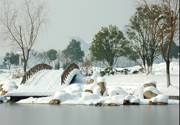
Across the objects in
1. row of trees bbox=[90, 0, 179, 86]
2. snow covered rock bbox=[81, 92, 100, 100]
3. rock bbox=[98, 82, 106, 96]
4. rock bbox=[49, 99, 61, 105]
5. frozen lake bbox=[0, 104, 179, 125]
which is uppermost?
row of trees bbox=[90, 0, 179, 86]

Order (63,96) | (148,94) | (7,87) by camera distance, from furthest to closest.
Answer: (7,87)
(63,96)
(148,94)

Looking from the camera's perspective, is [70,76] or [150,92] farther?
[70,76]

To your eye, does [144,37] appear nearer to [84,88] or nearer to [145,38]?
[145,38]

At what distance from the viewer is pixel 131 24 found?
180ft

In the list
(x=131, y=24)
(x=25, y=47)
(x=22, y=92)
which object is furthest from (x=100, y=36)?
(x=22, y=92)

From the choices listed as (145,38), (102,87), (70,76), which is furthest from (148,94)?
(145,38)

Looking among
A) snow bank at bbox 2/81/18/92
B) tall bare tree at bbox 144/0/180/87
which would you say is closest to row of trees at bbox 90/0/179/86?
tall bare tree at bbox 144/0/180/87

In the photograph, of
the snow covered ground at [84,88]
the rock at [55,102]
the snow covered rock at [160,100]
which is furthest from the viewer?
the rock at [55,102]

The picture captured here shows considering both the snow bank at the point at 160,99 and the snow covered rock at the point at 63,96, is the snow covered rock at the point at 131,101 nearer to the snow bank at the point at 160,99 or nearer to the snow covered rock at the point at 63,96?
the snow bank at the point at 160,99

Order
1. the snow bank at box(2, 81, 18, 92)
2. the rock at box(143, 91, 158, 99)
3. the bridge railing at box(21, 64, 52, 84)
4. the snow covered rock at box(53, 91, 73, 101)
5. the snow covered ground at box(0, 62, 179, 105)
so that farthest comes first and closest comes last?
the bridge railing at box(21, 64, 52, 84)
the snow bank at box(2, 81, 18, 92)
the snow covered rock at box(53, 91, 73, 101)
the snow covered ground at box(0, 62, 179, 105)
the rock at box(143, 91, 158, 99)

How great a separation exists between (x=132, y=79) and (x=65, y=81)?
5242 millimetres

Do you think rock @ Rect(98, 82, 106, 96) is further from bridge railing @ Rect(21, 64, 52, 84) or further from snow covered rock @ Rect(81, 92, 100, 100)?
bridge railing @ Rect(21, 64, 52, 84)

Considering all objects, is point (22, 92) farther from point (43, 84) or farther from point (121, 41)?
point (121, 41)

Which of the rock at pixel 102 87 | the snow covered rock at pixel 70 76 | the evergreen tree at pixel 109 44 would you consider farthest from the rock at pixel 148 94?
the evergreen tree at pixel 109 44
